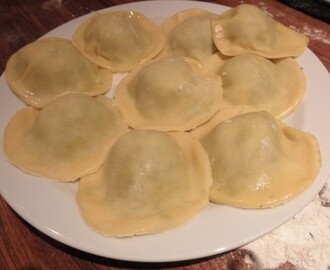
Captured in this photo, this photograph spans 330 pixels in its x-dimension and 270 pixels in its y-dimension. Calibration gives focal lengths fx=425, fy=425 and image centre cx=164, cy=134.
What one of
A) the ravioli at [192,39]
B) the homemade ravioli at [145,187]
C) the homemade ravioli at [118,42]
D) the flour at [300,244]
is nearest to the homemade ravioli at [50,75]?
the homemade ravioli at [118,42]

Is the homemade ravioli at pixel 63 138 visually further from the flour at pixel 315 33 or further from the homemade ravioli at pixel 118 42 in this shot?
the flour at pixel 315 33

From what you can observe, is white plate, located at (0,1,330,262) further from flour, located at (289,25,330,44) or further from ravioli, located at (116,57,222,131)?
flour, located at (289,25,330,44)

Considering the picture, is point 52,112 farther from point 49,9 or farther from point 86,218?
point 49,9

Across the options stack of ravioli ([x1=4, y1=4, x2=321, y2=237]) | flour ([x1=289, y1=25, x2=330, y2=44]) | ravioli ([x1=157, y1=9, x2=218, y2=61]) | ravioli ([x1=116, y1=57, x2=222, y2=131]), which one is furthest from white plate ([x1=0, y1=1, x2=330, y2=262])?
flour ([x1=289, y1=25, x2=330, y2=44])

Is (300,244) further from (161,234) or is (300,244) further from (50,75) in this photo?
(50,75)

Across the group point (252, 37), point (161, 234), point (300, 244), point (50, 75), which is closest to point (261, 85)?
point (252, 37)
